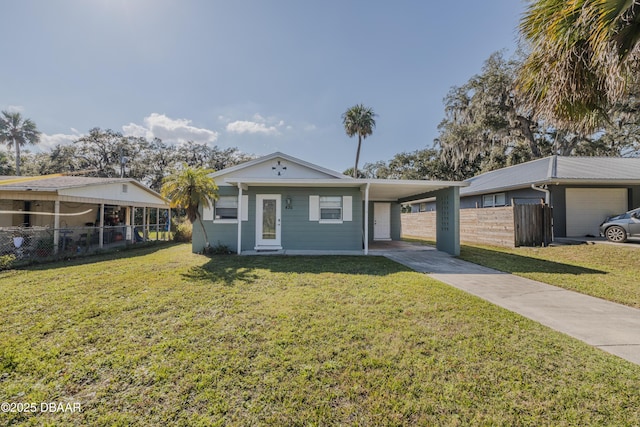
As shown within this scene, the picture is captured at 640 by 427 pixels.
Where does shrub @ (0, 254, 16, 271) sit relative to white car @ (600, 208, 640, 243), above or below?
below

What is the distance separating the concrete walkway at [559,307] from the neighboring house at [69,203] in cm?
1163

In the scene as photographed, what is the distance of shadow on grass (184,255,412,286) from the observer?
19.5 feet

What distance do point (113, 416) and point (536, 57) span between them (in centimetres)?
682

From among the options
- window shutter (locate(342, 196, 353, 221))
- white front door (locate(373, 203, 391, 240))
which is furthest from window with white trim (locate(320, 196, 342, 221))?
white front door (locate(373, 203, 391, 240))

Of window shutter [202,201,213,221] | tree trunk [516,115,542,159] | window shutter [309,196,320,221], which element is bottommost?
window shutter [202,201,213,221]

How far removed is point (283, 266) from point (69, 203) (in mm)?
13302

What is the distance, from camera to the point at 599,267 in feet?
23.1

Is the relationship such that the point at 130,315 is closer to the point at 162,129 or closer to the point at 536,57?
the point at 536,57

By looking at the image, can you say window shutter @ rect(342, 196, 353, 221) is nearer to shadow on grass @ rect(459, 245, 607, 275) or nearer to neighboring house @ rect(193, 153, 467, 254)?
neighboring house @ rect(193, 153, 467, 254)

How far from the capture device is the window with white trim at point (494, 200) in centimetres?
1381

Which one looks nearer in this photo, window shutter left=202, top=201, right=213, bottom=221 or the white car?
the white car

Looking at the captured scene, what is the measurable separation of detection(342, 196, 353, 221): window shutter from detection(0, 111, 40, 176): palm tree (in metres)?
37.1

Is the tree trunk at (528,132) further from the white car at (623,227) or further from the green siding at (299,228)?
the green siding at (299,228)

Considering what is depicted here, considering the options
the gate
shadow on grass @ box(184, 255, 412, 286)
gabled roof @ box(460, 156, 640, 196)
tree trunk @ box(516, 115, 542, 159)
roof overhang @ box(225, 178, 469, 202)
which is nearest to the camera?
shadow on grass @ box(184, 255, 412, 286)
